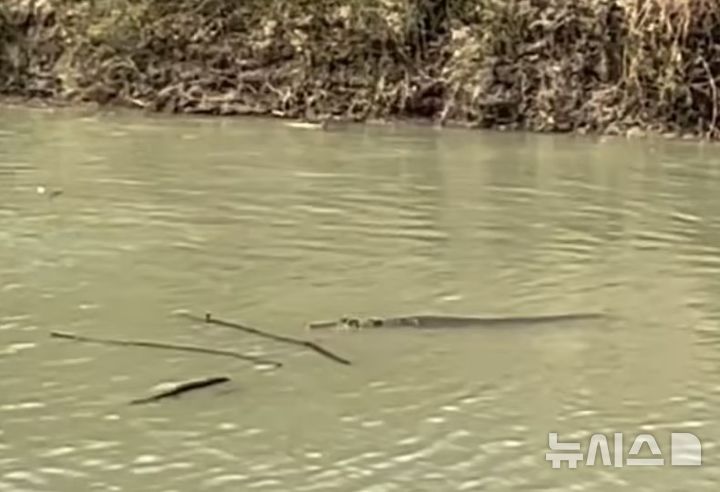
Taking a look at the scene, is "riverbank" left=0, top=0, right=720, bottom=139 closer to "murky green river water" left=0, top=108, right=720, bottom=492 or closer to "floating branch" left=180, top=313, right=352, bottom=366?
"murky green river water" left=0, top=108, right=720, bottom=492

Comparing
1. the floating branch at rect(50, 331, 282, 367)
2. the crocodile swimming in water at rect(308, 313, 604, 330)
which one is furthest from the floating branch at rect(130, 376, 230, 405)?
the crocodile swimming in water at rect(308, 313, 604, 330)

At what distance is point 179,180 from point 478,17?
17.7ft

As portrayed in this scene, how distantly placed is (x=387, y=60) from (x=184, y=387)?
386 inches

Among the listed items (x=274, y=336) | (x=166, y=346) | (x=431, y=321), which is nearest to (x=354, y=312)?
(x=431, y=321)

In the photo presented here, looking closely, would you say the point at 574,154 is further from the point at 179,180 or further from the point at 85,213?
the point at 85,213

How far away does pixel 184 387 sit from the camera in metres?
5.41

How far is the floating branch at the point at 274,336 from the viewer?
5.84m

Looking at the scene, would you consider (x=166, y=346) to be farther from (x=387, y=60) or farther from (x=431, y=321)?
(x=387, y=60)

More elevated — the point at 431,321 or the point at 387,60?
the point at 387,60

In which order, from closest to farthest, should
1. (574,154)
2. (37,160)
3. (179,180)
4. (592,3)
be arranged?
1. (179,180)
2. (37,160)
3. (574,154)
4. (592,3)

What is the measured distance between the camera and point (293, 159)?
1143 centimetres

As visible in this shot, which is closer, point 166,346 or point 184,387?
point 184,387

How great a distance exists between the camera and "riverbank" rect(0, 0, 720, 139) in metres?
13.9

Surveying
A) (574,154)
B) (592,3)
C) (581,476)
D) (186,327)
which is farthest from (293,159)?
(581,476)
